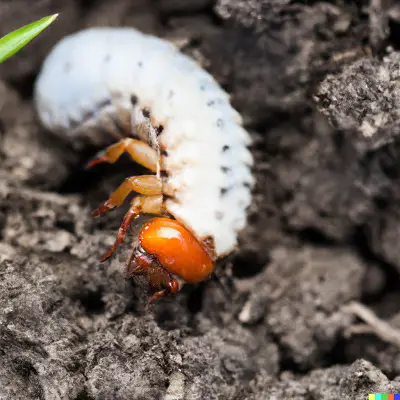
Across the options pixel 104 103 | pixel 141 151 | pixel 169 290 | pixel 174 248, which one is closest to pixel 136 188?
pixel 141 151

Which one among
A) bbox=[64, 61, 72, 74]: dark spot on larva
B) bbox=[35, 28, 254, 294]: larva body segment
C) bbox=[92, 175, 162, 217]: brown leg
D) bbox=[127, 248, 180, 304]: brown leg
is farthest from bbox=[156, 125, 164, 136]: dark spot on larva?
bbox=[64, 61, 72, 74]: dark spot on larva

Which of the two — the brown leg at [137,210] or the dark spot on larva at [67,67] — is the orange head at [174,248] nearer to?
the brown leg at [137,210]

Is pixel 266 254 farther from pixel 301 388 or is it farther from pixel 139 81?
pixel 139 81

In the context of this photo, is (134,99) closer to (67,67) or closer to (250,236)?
(67,67)

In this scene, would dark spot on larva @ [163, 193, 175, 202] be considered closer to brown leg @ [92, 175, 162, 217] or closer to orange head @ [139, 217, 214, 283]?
brown leg @ [92, 175, 162, 217]

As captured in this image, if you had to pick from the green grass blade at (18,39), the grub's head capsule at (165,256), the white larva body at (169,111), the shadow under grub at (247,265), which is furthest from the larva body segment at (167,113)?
the green grass blade at (18,39)

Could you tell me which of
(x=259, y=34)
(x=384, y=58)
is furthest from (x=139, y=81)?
(x=384, y=58)
